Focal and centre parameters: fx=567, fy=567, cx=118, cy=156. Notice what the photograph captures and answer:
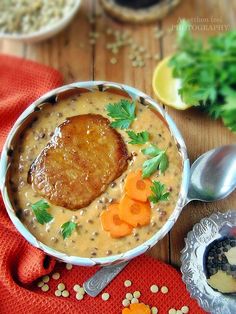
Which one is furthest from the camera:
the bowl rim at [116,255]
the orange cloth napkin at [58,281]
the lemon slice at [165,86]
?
the lemon slice at [165,86]

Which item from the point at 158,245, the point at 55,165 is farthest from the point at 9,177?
the point at 158,245

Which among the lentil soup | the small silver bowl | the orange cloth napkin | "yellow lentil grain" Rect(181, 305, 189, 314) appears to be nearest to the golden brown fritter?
the lentil soup

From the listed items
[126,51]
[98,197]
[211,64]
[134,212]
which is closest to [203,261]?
[134,212]

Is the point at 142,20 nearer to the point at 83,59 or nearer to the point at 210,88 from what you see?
the point at 83,59

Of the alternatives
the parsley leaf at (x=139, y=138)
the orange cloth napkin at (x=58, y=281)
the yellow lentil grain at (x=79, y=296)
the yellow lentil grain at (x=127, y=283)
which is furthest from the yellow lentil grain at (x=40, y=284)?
A: the parsley leaf at (x=139, y=138)

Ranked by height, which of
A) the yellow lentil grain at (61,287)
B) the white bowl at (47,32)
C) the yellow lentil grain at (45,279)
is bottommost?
the yellow lentil grain at (61,287)

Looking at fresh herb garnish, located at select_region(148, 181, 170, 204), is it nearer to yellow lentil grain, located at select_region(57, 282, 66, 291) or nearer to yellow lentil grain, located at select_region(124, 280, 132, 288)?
yellow lentil grain, located at select_region(124, 280, 132, 288)

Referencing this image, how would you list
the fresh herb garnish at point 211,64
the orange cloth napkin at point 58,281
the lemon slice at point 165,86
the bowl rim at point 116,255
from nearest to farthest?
the fresh herb garnish at point 211,64 < the bowl rim at point 116,255 < the orange cloth napkin at point 58,281 < the lemon slice at point 165,86

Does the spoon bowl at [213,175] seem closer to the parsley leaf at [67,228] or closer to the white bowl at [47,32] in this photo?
the parsley leaf at [67,228]
